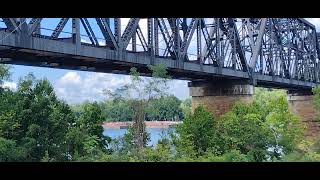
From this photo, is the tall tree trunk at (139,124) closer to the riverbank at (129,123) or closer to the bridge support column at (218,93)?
the riverbank at (129,123)

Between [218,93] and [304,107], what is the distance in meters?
24.3

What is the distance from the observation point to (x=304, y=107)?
63.0m

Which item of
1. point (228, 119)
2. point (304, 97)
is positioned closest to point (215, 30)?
point (228, 119)

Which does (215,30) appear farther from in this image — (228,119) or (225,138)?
(225,138)

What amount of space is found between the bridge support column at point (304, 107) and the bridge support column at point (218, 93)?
69.7ft

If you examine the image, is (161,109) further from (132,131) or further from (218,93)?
(218,93)

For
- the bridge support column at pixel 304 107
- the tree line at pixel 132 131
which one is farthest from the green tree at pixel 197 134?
the bridge support column at pixel 304 107

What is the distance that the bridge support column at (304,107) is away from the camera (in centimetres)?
6150

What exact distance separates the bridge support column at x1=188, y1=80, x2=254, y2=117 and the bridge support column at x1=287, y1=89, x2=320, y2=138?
836 inches

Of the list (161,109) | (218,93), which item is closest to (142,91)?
(161,109)

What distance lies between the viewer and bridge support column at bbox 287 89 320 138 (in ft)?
202

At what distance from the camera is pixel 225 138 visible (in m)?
32.3
